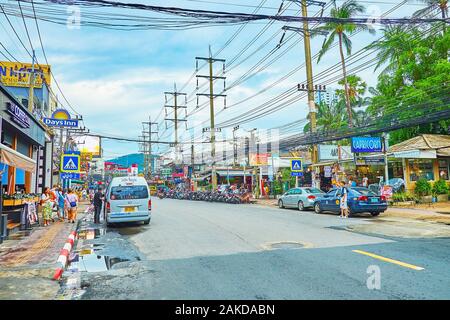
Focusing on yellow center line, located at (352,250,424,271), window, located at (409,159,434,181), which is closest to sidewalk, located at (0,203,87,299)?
yellow center line, located at (352,250,424,271)

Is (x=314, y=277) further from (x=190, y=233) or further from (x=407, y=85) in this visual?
(x=407, y=85)

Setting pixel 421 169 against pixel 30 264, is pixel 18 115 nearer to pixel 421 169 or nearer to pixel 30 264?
pixel 30 264

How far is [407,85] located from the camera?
1238 inches

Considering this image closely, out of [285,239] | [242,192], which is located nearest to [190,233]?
[285,239]

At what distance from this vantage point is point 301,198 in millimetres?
21688

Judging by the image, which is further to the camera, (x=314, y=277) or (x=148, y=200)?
(x=148, y=200)

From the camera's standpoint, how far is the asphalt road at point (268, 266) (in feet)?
17.8

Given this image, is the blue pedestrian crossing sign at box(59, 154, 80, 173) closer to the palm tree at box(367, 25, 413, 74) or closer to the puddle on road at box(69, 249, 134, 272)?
the puddle on road at box(69, 249, 134, 272)

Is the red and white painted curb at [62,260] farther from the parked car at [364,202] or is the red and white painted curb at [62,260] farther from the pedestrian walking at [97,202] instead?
Result: the parked car at [364,202]

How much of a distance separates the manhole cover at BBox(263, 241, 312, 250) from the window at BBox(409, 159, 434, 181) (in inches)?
733

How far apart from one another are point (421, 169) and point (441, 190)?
8.18ft

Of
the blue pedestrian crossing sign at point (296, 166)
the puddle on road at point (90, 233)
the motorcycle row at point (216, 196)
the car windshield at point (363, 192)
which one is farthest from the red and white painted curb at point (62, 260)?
the motorcycle row at point (216, 196)

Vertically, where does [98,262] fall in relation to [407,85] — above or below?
below
